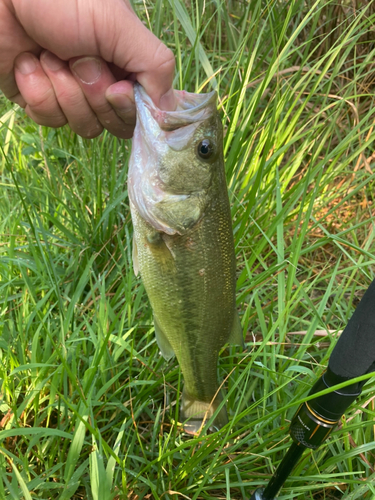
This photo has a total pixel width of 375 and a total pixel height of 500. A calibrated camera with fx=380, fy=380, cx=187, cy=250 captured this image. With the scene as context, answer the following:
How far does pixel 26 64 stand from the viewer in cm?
167

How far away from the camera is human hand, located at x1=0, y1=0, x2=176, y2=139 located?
143 centimetres

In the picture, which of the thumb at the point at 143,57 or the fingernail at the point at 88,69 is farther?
the fingernail at the point at 88,69

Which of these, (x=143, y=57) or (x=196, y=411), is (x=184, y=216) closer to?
(x=143, y=57)

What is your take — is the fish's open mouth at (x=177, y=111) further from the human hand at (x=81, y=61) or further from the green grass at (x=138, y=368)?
the green grass at (x=138, y=368)

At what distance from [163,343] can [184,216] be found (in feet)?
2.06

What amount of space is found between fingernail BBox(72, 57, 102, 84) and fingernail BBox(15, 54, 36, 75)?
20 centimetres

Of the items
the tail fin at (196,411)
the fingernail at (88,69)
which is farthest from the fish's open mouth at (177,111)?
the tail fin at (196,411)

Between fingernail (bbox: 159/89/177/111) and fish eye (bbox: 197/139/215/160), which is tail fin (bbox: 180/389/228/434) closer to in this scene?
fish eye (bbox: 197/139/215/160)

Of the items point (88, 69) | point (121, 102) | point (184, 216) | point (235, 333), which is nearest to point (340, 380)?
point (235, 333)

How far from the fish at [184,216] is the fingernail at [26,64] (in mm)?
495

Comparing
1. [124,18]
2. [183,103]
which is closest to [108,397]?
[183,103]

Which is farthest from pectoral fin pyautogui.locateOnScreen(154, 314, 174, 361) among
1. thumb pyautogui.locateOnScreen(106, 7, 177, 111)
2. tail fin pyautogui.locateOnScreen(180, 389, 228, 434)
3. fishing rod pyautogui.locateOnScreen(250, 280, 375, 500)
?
thumb pyautogui.locateOnScreen(106, 7, 177, 111)

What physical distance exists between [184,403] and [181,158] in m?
1.19

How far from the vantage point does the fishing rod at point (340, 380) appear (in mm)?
1074
